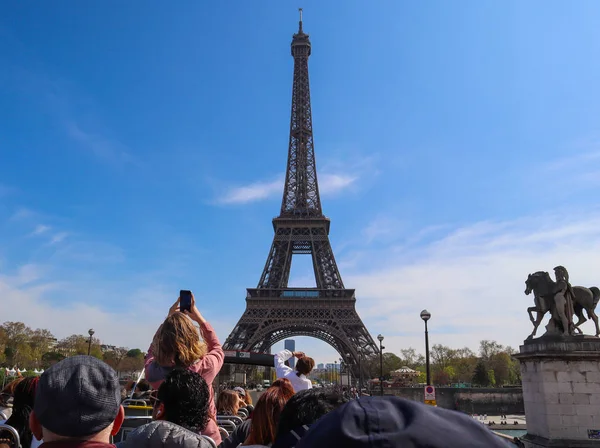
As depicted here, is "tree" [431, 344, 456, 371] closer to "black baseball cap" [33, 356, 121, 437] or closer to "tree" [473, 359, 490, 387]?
"tree" [473, 359, 490, 387]

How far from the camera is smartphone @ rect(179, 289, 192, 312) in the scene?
5168 mm

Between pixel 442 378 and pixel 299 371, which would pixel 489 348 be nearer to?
pixel 442 378

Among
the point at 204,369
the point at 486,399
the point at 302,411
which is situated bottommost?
the point at 486,399

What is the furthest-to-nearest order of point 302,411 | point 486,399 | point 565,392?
1. point 486,399
2. point 565,392
3. point 302,411

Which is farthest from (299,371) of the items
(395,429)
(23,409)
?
(395,429)

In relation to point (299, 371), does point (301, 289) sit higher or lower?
higher

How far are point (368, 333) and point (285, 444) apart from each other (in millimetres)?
56574

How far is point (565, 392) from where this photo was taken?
13.4 m

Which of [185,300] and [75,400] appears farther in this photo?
[185,300]

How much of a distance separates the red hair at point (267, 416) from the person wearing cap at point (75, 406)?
1.33m

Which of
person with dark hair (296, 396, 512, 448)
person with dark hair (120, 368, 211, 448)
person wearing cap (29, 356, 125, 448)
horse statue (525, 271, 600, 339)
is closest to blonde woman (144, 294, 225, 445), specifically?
person with dark hair (120, 368, 211, 448)

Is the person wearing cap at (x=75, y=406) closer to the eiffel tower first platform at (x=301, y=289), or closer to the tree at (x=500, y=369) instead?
the eiffel tower first platform at (x=301, y=289)

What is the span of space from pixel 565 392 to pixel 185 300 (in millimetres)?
12746

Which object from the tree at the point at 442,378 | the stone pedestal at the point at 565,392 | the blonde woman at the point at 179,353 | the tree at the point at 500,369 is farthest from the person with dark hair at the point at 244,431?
the tree at the point at 500,369
